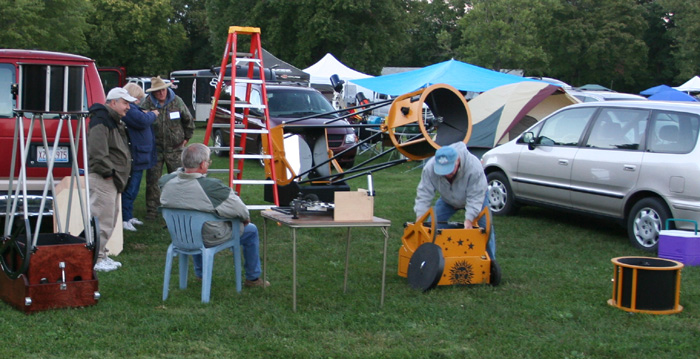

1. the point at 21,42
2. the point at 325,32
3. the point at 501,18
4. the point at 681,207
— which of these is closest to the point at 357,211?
the point at 681,207

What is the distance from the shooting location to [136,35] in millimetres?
56719

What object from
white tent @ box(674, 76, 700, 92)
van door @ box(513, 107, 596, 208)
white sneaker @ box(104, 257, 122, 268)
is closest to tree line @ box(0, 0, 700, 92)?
white tent @ box(674, 76, 700, 92)

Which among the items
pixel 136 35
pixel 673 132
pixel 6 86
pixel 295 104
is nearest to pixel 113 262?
pixel 6 86

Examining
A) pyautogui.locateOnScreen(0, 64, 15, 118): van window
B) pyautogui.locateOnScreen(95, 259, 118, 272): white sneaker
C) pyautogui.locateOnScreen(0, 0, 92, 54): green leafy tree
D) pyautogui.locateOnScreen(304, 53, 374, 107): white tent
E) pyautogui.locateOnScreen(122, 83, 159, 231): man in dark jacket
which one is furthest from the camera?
pyautogui.locateOnScreen(0, 0, 92, 54): green leafy tree

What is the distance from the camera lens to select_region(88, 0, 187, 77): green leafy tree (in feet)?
185

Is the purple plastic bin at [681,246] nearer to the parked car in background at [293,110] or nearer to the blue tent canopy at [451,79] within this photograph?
the parked car in background at [293,110]

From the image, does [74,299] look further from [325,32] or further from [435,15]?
[435,15]

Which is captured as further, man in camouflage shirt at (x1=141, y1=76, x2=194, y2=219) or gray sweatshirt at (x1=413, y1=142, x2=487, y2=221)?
man in camouflage shirt at (x1=141, y1=76, x2=194, y2=219)

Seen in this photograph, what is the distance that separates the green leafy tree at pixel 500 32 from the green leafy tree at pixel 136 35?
1047 inches

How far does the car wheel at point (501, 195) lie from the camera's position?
10.9 metres

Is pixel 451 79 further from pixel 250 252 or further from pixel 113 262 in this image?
pixel 250 252

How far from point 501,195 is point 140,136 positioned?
5153 millimetres

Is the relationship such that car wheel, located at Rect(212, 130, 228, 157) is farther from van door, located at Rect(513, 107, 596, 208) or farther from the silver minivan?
van door, located at Rect(513, 107, 596, 208)

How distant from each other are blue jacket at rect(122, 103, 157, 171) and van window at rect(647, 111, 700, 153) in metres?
5.70
